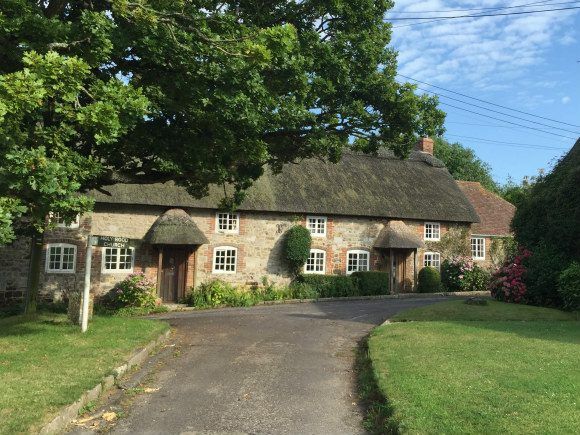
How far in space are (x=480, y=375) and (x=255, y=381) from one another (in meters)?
3.57

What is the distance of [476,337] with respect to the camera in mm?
11148

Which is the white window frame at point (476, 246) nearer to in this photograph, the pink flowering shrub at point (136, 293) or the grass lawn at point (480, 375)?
the grass lawn at point (480, 375)

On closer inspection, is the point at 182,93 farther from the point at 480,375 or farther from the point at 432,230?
the point at 432,230

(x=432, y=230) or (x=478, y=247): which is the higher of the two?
(x=432, y=230)

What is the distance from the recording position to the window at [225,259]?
75.3ft

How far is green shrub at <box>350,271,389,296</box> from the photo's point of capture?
988 inches

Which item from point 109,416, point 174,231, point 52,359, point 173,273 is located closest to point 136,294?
point 173,273

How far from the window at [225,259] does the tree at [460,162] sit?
122ft

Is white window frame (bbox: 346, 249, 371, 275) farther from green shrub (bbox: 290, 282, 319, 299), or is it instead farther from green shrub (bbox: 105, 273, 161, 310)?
green shrub (bbox: 105, 273, 161, 310)

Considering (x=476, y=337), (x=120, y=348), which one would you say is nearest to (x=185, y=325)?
(x=120, y=348)

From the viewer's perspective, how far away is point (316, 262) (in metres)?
25.4

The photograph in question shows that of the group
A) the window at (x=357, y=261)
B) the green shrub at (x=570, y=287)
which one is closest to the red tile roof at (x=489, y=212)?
the window at (x=357, y=261)

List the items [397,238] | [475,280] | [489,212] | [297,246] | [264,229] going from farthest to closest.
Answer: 1. [489,212]
2. [475,280]
3. [397,238]
4. [264,229]
5. [297,246]

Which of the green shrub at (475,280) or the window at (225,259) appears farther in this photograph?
the green shrub at (475,280)
